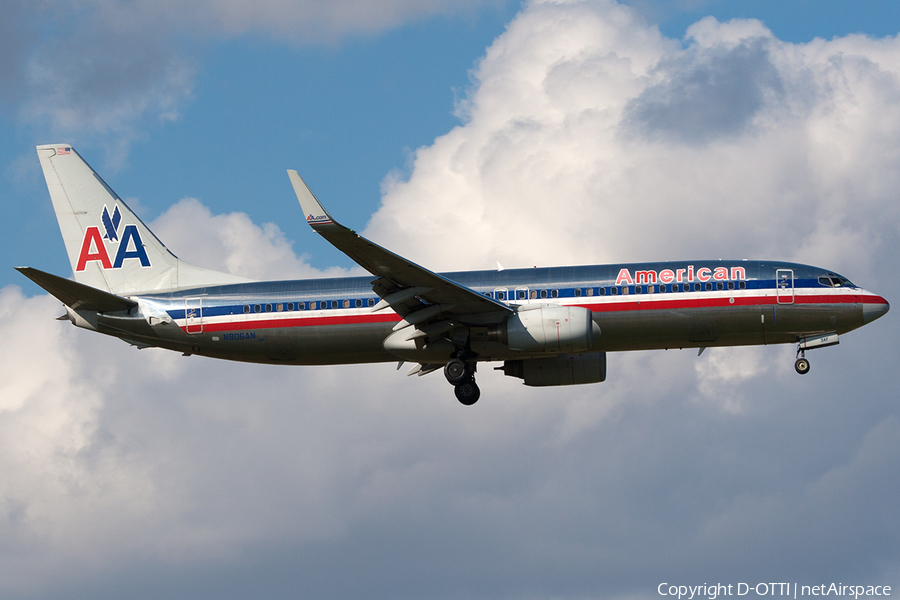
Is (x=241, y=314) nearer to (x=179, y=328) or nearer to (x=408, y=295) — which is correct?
(x=179, y=328)

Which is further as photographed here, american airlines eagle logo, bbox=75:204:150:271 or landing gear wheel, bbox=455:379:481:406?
american airlines eagle logo, bbox=75:204:150:271

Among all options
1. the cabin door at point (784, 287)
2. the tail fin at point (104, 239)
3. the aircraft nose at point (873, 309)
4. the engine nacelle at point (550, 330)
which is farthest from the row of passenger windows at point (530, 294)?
the aircraft nose at point (873, 309)

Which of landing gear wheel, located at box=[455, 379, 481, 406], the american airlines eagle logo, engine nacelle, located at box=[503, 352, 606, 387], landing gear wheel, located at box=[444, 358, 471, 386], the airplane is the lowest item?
landing gear wheel, located at box=[455, 379, 481, 406]

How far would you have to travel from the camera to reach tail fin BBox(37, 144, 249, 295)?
142ft

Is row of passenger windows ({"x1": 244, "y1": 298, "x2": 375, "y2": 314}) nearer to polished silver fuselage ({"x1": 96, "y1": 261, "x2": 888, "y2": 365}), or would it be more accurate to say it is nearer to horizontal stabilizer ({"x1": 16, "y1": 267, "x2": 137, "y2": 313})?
polished silver fuselage ({"x1": 96, "y1": 261, "x2": 888, "y2": 365})

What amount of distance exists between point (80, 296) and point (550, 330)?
1807cm

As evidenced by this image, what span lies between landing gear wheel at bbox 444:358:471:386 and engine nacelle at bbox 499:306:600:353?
2.08 m

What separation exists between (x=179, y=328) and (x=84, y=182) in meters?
9.45

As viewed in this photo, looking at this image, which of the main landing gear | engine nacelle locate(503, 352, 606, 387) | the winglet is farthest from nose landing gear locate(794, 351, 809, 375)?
the winglet

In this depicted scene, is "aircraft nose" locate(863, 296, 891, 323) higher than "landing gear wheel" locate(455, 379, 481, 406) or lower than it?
higher

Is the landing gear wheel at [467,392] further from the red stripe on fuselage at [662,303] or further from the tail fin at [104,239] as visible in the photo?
the tail fin at [104,239]

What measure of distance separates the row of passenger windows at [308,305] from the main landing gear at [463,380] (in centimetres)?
392

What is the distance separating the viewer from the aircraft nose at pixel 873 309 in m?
39.1

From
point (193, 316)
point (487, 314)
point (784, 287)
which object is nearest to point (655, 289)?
point (784, 287)
